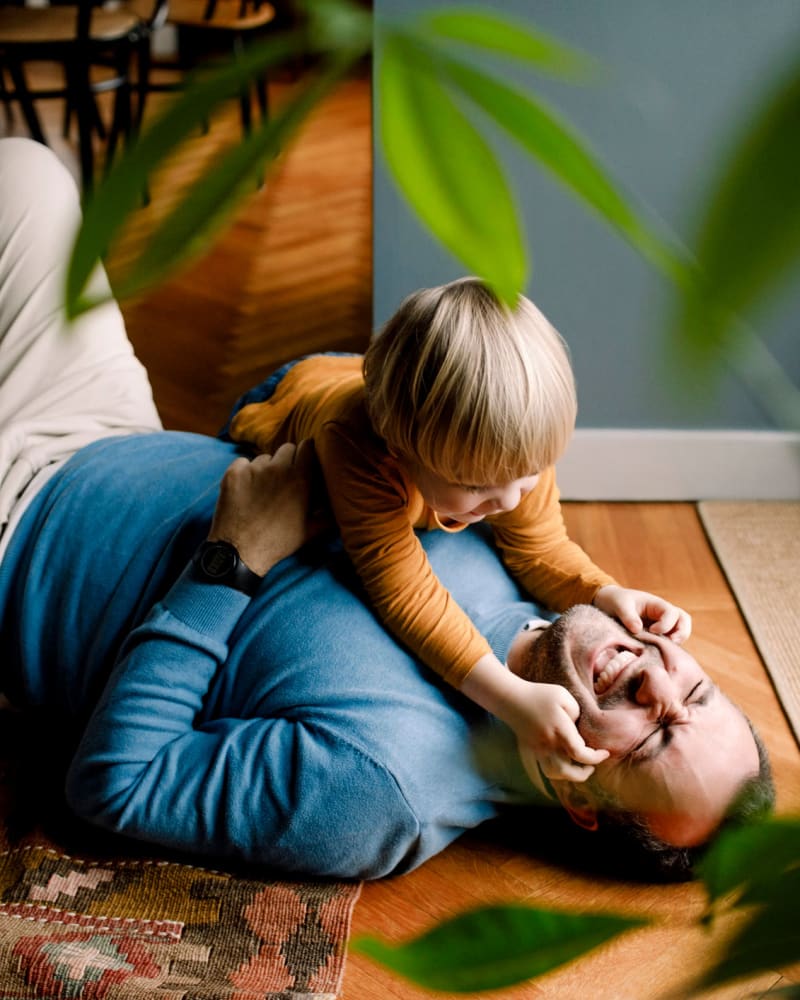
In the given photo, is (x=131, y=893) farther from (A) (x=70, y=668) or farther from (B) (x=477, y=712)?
(B) (x=477, y=712)

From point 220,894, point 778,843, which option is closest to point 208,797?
point 220,894

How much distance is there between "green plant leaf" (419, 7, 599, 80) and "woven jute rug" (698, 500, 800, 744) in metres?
1.46

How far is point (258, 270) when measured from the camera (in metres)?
2.74

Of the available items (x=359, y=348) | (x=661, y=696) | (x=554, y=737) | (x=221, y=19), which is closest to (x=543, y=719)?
(x=554, y=737)

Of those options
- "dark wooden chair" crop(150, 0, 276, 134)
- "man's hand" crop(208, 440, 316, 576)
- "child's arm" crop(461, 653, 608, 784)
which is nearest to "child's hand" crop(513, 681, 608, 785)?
"child's arm" crop(461, 653, 608, 784)

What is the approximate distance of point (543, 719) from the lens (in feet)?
3.61

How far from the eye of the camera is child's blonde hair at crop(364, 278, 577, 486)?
0.99 metres

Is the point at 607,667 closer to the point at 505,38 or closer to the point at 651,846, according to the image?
the point at 651,846

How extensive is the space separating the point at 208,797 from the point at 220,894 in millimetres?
133

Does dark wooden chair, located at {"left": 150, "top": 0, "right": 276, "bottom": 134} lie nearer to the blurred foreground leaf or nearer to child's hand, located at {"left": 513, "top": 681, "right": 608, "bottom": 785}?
child's hand, located at {"left": 513, "top": 681, "right": 608, "bottom": 785}

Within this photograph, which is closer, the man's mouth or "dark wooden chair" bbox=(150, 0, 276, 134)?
the man's mouth

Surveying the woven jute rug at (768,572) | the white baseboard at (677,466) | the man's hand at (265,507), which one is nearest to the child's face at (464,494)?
the man's hand at (265,507)

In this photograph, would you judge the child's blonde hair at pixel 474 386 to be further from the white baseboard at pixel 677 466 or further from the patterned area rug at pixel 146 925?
the white baseboard at pixel 677 466

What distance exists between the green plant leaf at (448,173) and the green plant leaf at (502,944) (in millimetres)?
126
